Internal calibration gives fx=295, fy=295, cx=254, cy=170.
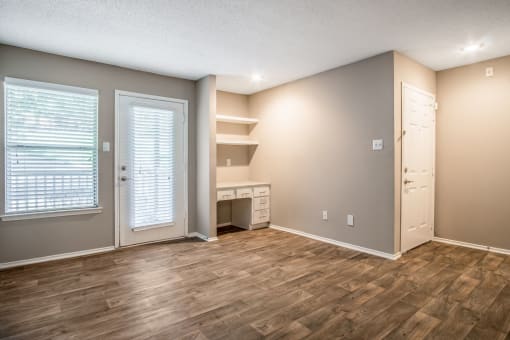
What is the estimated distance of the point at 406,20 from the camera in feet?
8.97

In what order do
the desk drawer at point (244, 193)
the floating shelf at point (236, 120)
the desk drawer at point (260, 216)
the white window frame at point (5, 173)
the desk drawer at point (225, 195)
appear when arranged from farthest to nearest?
the desk drawer at point (260, 216) < the floating shelf at point (236, 120) < the desk drawer at point (244, 193) < the desk drawer at point (225, 195) < the white window frame at point (5, 173)

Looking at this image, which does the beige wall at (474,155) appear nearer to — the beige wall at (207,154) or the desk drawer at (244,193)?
the desk drawer at (244,193)

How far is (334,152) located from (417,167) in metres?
1.08

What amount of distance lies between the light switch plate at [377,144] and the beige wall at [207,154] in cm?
225

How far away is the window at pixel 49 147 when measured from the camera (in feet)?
10.9

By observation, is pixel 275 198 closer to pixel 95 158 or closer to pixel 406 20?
pixel 95 158

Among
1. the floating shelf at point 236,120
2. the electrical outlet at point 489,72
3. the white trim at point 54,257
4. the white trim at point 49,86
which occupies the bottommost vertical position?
the white trim at point 54,257

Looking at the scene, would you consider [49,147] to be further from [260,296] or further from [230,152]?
[260,296]

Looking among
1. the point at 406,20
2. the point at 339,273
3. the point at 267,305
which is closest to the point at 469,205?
the point at 339,273

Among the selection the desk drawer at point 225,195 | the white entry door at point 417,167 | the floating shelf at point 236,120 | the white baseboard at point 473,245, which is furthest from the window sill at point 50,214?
the white baseboard at point 473,245

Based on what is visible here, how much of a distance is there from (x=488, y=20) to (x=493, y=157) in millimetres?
1833

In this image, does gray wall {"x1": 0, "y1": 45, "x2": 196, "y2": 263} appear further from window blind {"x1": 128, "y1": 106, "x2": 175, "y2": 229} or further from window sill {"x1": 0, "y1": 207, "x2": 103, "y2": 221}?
window blind {"x1": 128, "y1": 106, "x2": 175, "y2": 229}

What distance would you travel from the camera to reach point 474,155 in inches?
155

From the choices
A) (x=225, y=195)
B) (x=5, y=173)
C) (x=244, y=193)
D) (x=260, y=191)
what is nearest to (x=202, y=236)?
A: (x=225, y=195)
